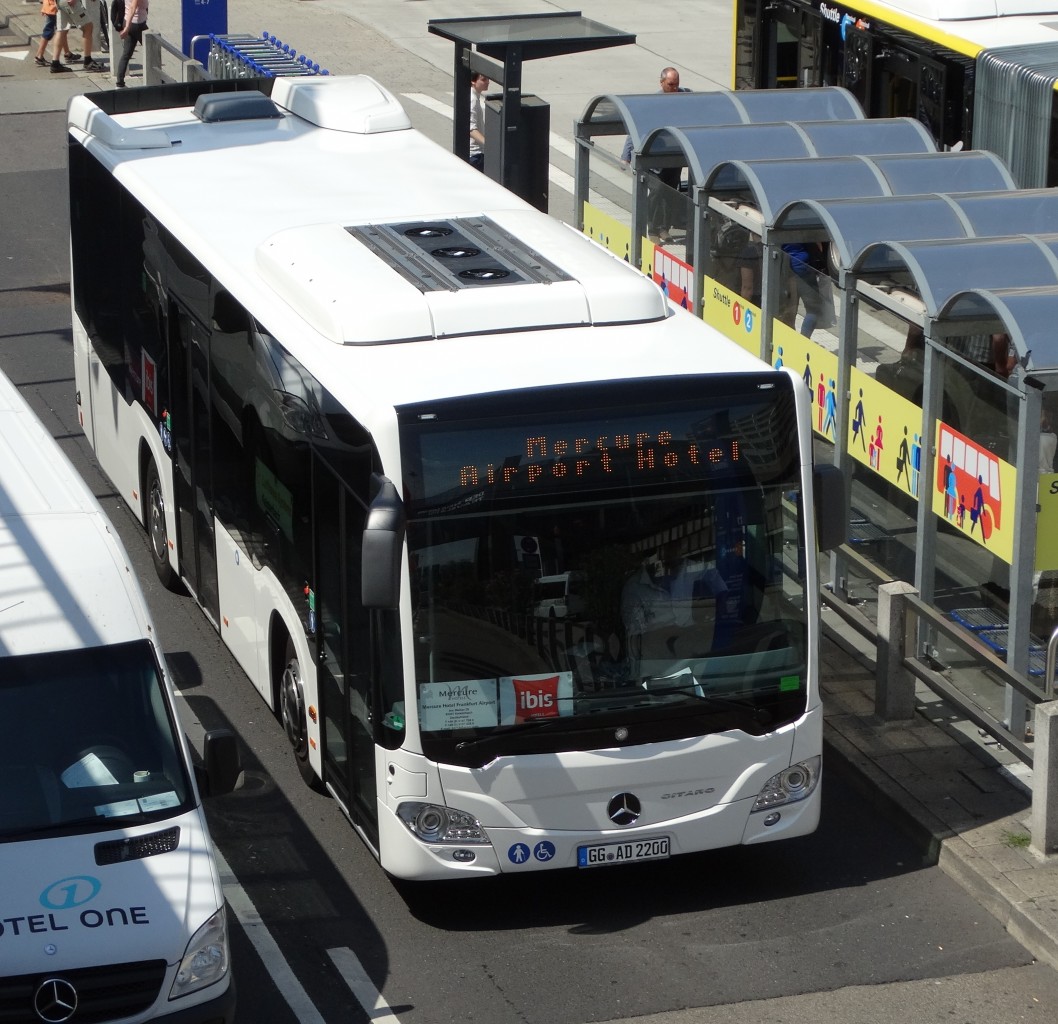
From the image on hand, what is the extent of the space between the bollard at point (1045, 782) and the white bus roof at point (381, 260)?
6.95ft

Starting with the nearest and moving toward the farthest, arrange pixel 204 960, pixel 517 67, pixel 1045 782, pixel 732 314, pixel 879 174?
pixel 204 960
pixel 1045 782
pixel 879 174
pixel 732 314
pixel 517 67

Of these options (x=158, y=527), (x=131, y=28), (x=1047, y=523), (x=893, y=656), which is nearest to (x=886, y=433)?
(x=893, y=656)

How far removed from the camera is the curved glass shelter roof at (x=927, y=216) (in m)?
11.2

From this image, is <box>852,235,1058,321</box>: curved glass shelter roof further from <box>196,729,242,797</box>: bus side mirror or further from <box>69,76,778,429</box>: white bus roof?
<box>196,729,242,797</box>: bus side mirror

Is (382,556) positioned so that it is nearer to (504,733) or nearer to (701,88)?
(504,733)

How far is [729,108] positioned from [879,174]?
248 cm

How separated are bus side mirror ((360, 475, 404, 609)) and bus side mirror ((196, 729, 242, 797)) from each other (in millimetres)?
795

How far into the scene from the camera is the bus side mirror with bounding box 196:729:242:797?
24.6 ft

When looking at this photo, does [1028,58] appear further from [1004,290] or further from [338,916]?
[338,916]

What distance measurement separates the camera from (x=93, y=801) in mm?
7230

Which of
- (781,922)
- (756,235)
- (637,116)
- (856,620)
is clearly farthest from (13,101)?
(781,922)

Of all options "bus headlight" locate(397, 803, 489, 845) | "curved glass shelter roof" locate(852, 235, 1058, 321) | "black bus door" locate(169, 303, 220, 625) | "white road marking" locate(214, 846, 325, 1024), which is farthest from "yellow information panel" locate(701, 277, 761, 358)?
"white road marking" locate(214, 846, 325, 1024)

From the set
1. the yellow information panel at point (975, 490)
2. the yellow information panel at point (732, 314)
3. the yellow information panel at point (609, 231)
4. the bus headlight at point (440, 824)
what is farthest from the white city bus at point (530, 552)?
the yellow information panel at point (609, 231)

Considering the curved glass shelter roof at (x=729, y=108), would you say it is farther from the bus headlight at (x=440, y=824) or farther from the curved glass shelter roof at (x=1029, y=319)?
the bus headlight at (x=440, y=824)
